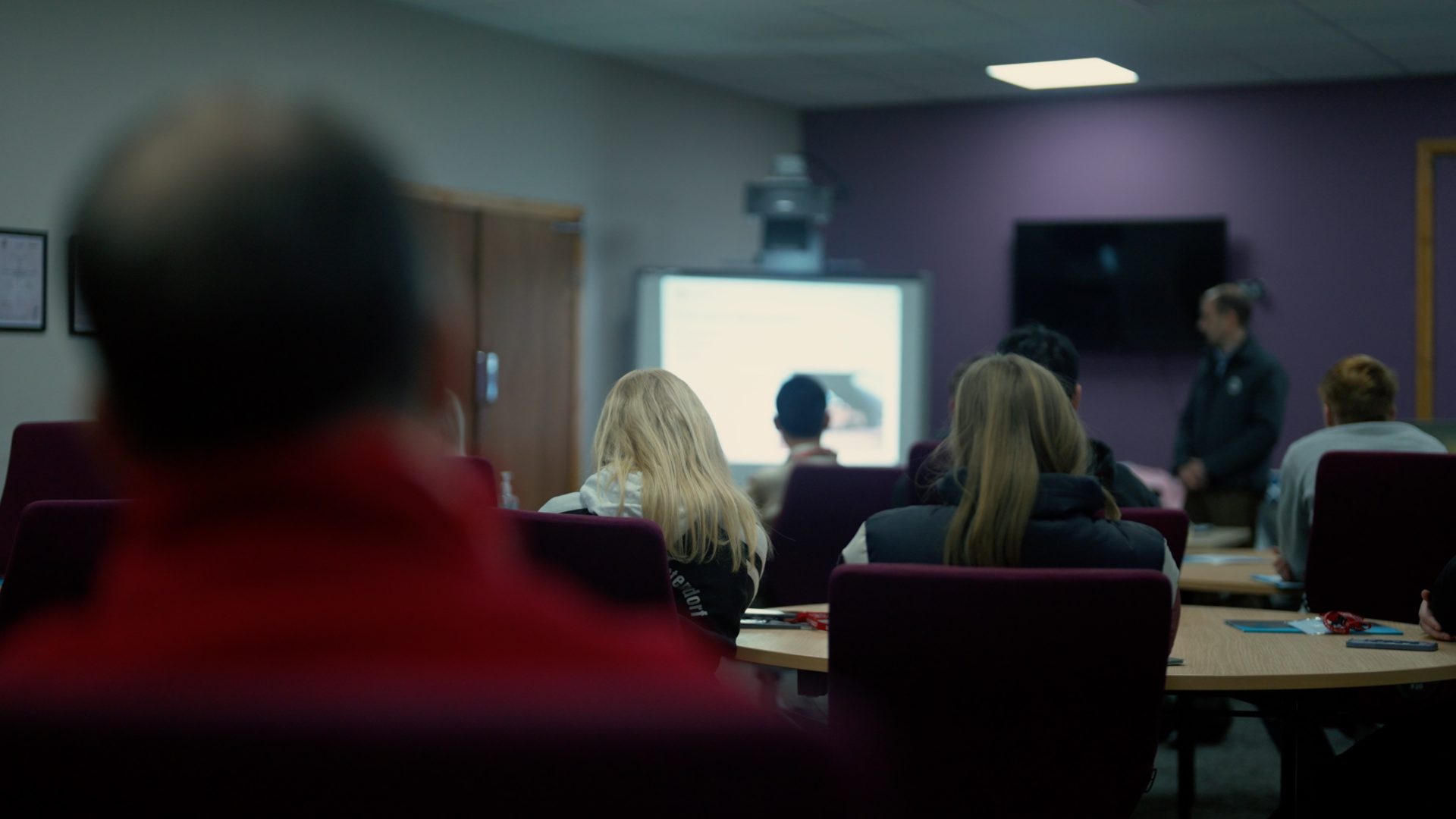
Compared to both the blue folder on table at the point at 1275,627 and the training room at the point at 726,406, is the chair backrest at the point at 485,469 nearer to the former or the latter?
the training room at the point at 726,406

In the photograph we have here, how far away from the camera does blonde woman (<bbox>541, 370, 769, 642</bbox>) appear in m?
2.58

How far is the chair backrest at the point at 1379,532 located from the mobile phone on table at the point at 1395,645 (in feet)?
2.77

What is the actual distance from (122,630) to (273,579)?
7cm

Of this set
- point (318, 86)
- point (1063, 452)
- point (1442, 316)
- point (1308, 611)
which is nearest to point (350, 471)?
point (318, 86)

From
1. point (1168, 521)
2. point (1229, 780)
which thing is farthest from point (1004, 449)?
point (1229, 780)

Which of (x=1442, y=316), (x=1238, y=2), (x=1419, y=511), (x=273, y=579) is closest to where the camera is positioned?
(x=273, y=579)

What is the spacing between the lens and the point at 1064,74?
7.08 metres

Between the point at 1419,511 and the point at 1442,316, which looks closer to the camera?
the point at 1419,511

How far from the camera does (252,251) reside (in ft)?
1.72

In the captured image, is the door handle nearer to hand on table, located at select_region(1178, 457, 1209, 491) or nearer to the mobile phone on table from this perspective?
hand on table, located at select_region(1178, 457, 1209, 491)

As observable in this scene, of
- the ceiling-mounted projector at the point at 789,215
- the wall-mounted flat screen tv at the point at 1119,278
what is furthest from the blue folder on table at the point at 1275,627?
the wall-mounted flat screen tv at the point at 1119,278

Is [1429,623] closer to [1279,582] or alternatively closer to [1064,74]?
[1279,582]

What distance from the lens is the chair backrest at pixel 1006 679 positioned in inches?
67.6

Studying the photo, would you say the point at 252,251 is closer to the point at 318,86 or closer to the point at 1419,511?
the point at 318,86
